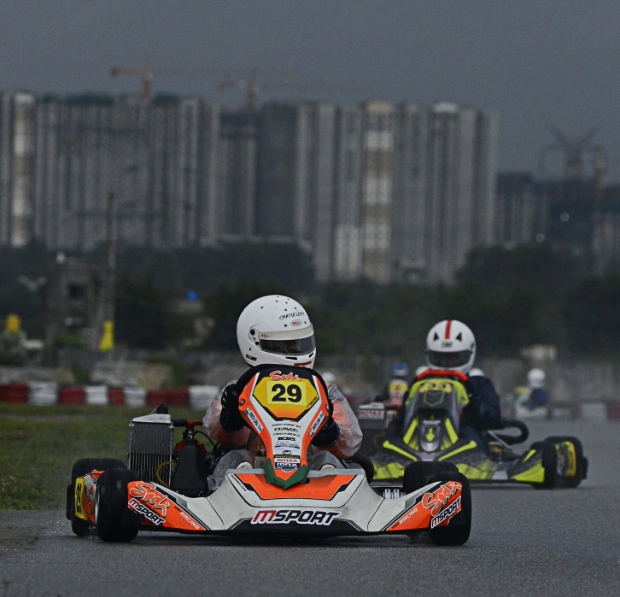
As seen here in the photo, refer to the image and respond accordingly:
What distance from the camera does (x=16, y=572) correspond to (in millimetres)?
6066

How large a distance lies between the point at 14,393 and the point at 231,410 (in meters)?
24.3

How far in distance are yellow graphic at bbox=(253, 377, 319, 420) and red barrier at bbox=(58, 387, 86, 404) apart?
23.3m

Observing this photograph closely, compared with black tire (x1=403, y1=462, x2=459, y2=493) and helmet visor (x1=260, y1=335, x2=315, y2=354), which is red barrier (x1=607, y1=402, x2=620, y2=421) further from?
black tire (x1=403, y1=462, x2=459, y2=493)

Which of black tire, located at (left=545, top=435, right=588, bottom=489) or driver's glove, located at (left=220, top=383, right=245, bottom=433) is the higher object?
driver's glove, located at (left=220, top=383, right=245, bottom=433)

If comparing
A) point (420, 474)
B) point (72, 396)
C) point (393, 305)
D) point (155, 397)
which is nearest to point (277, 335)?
point (420, 474)

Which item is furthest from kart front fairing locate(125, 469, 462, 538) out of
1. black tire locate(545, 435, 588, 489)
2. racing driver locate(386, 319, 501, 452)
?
black tire locate(545, 435, 588, 489)

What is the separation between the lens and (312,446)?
315 inches

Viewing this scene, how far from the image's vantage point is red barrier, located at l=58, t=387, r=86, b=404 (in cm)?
3088

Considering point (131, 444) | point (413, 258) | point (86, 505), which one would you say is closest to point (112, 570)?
point (86, 505)

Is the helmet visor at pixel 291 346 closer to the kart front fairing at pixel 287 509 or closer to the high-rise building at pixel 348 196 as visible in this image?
the kart front fairing at pixel 287 509

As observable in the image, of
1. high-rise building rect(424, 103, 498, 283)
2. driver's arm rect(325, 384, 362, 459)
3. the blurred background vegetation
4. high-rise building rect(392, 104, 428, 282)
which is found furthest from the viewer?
high-rise building rect(424, 103, 498, 283)

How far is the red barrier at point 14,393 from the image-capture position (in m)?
31.6

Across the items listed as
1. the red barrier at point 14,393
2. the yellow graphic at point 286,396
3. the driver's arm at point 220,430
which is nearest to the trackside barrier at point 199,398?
the red barrier at point 14,393

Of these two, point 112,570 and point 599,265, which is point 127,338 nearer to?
point 112,570
